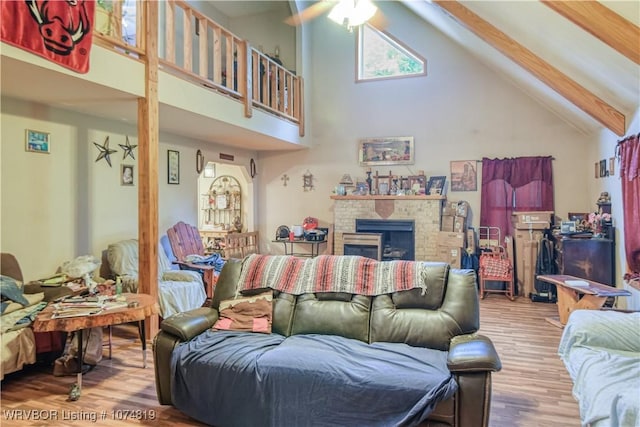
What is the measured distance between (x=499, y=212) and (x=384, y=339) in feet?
14.7

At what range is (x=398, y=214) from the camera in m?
6.62

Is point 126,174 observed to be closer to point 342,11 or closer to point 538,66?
point 342,11

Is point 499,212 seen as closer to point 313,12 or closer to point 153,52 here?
point 313,12

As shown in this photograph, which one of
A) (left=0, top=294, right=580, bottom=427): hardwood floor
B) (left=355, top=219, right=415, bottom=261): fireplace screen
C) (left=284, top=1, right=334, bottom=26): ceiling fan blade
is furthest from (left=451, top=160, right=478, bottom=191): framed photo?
(left=284, top=1, right=334, bottom=26): ceiling fan blade

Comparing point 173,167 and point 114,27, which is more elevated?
point 114,27

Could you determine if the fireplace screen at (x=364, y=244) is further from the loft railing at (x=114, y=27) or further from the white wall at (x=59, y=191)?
the loft railing at (x=114, y=27)

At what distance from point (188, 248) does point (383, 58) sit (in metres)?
4.60

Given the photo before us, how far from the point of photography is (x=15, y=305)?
10.3 feet

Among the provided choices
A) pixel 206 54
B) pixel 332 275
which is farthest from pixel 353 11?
pixel 332 275

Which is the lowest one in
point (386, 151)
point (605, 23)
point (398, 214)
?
point (398, 214)

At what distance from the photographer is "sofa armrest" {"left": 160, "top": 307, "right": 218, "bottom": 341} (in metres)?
2.62

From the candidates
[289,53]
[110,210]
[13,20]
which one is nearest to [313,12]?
[289,53]

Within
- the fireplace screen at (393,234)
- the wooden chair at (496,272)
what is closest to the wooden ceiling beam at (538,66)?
the wooden chair at (496,272)

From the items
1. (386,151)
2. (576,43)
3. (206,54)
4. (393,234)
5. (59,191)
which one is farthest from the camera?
(386,151)
